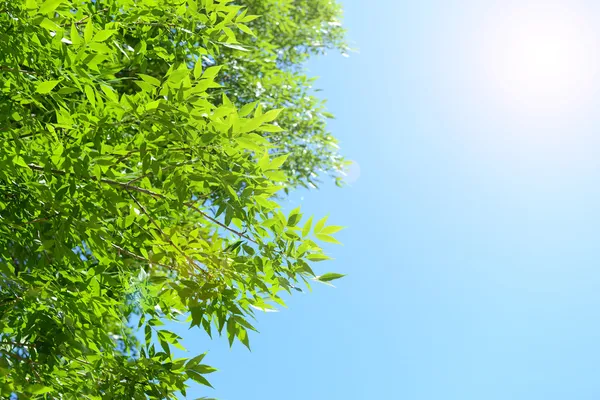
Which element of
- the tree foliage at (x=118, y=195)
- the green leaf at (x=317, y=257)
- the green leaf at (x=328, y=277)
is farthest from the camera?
the green leaf at (x=328, y=277)

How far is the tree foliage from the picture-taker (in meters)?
3.02

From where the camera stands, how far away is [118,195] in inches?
129

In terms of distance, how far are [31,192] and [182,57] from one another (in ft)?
5.92

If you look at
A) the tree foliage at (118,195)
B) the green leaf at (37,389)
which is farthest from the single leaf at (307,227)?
the green leaf at (37,389)

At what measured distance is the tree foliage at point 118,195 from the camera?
3020 mm

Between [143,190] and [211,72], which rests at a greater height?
[211,72]

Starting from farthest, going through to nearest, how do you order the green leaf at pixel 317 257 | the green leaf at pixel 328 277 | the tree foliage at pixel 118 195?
the green leaf at pixel 328 277 < the green leaf at pixel 317 257 < the tree foliage at pixel 118 195

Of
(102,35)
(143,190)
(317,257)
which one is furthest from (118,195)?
(317,257)

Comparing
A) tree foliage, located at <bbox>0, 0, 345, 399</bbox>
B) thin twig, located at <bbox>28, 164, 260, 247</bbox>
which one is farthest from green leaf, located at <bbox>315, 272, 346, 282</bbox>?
thin twig, located at <bbox>28, 164, 260, 247</bbox>

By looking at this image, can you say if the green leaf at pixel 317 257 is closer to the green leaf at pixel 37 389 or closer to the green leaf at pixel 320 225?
the green leaf at pixel 320 225

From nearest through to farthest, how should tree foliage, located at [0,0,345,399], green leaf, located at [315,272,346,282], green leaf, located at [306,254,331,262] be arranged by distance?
tree foliage, located at [0,0,345,399] → green leaf, located at [306,254,331,262] → green leaf, located at [315,272,346,282]

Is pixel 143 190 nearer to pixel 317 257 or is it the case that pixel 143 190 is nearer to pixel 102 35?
pixel 102 35

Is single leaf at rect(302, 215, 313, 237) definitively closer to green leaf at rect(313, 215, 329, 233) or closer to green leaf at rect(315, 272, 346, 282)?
green leaf at rect(313, 215, 329, 233)

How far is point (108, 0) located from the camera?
13.4 ft
